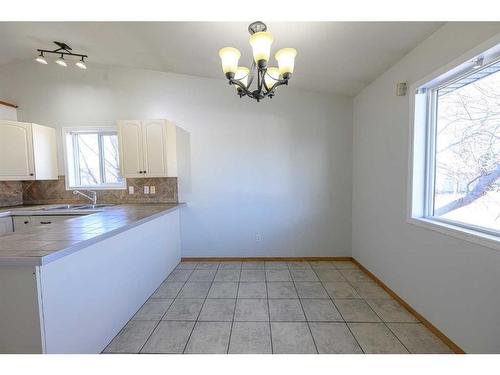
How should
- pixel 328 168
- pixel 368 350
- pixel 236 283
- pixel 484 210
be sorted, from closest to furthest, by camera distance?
pixel 484 210 → pixel 368 350 → pixel 236 283 → pixel 328 168

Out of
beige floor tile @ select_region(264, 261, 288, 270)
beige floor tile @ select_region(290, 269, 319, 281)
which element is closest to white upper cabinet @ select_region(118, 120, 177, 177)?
beige floor tile @ select_region(264, 261, 288, 270)

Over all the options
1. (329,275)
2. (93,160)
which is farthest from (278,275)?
(93,160)

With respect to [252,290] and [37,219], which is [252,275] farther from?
[37,219]

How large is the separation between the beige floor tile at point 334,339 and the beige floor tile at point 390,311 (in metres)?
0.46

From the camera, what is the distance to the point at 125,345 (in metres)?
1.66

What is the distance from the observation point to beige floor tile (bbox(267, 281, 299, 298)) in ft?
7.80

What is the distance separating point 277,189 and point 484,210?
218 centimetres

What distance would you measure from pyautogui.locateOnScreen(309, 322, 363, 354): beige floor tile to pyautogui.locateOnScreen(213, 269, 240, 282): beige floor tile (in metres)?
1.17

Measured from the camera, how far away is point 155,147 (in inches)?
117

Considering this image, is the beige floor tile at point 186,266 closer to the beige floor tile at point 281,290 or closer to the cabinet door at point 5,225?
the beige floor tile at point 281,290
